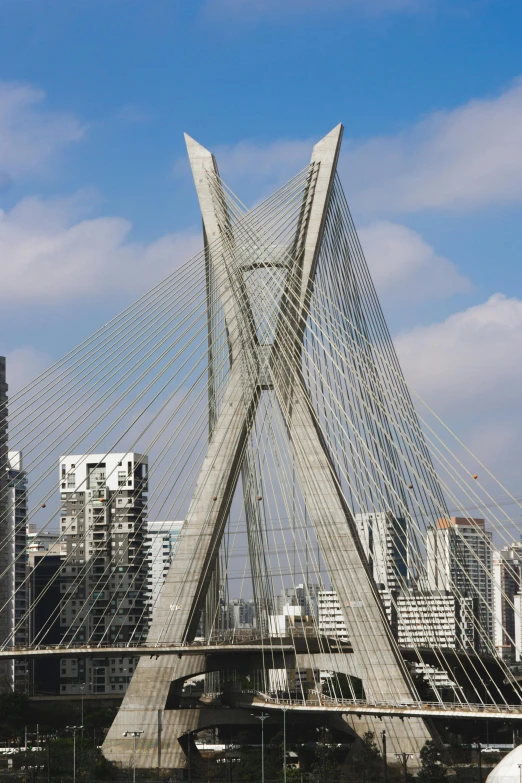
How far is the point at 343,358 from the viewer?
2839cm

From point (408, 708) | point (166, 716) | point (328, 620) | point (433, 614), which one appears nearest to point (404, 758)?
point (408, 708)

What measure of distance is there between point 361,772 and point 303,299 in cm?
1209

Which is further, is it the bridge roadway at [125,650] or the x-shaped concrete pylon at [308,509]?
the x-shaped concrete pylon at [308,509]

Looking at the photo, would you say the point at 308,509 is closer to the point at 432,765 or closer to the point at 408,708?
the point at 408,708

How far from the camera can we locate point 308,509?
30.2 meters

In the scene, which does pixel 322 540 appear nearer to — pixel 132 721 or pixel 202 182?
pixel 132 721

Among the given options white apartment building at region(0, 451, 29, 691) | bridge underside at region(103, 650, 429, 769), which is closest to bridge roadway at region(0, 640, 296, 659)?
bridge underside at region(103, 650, 429, 769)

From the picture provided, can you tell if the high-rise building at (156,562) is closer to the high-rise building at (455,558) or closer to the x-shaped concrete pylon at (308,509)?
the high-rise building at (455,558)

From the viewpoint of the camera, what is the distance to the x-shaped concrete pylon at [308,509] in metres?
29.0

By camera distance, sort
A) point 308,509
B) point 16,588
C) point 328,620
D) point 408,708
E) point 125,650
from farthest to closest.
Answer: point 16,588 → point 328,620 → point 308,509 → point 125,650 → point 408,708

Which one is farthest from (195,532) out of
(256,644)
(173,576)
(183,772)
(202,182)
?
(202,182)

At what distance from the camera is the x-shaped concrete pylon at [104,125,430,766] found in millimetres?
29016

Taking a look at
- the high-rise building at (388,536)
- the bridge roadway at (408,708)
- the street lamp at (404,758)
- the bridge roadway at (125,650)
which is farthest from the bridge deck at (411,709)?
the high-rise building at (388,536)

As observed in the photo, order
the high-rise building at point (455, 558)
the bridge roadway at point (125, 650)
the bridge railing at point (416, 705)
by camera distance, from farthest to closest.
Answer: the bridge roadway at point (125, 650) → the bridge railing at point (416, 705) → the high-rise building at point (455, 558)
